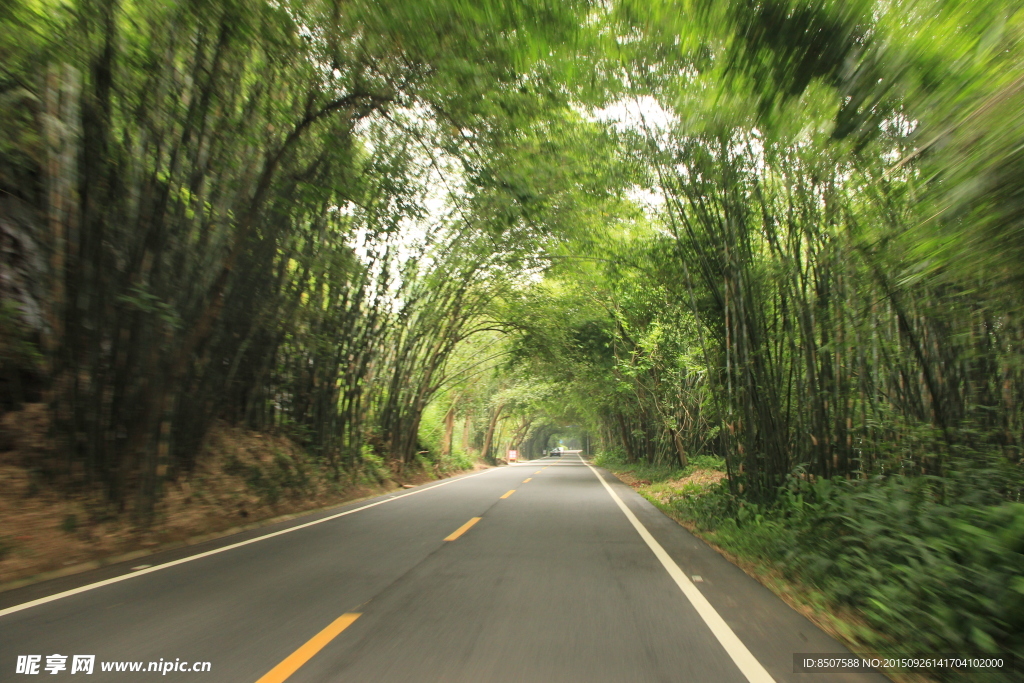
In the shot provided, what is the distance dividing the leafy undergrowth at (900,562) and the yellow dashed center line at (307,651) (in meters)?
3.08

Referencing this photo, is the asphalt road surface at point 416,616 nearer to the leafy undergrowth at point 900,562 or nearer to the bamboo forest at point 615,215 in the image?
the leafy undergrowth at point 900,562

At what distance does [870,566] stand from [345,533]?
570 cm

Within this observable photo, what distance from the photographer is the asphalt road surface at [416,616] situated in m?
2.84

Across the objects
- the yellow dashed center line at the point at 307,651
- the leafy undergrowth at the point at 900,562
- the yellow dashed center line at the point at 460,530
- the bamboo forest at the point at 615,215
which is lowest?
the yellow dashed center line at the point at 460,530

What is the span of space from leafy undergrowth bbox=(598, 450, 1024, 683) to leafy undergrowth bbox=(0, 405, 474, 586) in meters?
6.30

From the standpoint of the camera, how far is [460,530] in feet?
23.9

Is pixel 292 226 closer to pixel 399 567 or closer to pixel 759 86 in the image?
pixel 399 567

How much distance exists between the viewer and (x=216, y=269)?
6.98m

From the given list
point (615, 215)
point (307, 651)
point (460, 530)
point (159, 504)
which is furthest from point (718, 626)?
point (615, 215)

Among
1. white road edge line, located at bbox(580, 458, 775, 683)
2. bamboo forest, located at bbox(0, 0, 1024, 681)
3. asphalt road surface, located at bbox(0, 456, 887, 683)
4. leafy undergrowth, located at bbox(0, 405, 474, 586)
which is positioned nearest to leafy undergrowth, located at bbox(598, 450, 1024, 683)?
bamboo forest, located at bbox(0, 0, 1024, 681)

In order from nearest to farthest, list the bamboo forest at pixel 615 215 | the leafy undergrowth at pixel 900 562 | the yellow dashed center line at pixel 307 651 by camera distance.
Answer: the yellow dashed center line at pixel 307 651
the leafy undergrowth at pixel 900 562
the bamboo forest at pixel 615 215

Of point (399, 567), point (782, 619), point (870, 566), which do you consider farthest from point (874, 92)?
point (399, 567)

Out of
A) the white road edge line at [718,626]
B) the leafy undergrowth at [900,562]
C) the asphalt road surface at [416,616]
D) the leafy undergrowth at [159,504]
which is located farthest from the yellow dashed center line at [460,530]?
the leafy undergrowth at [900,562]

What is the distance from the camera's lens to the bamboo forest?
3346 mm
